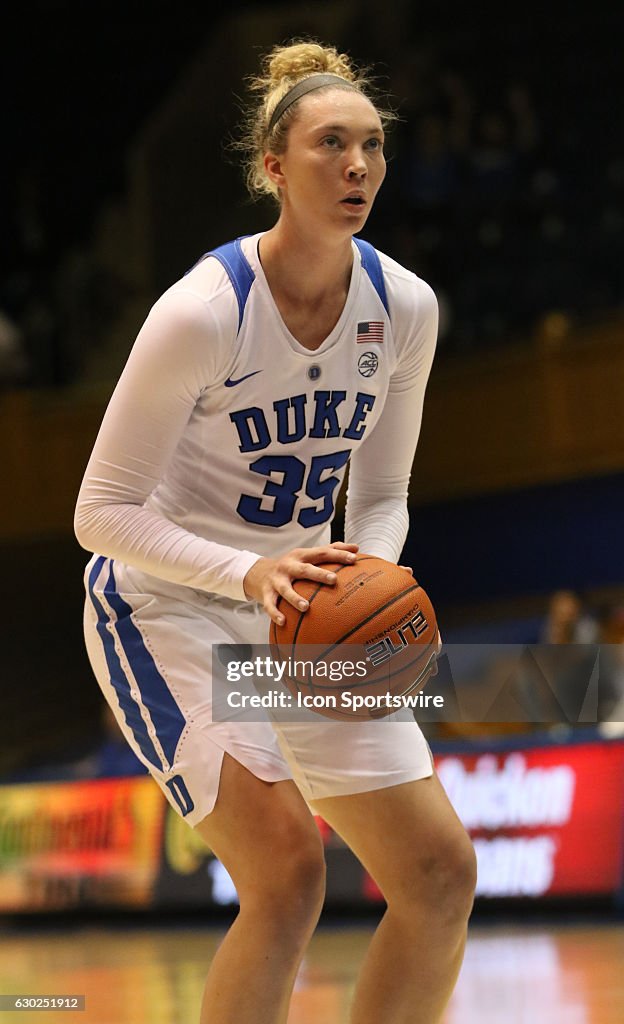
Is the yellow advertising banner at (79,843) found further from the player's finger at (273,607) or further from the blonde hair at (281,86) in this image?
the player's finger at (273,607)

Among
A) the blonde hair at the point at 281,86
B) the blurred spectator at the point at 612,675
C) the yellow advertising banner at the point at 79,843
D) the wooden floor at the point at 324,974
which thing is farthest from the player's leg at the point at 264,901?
the yellow advertising banner at the point at 79,843

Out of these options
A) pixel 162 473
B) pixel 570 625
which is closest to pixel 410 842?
pixel 162 473

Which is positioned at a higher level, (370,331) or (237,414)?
(370,331)

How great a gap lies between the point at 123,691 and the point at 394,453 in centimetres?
76

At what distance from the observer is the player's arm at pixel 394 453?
288cm

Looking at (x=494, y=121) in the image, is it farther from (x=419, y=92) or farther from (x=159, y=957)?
(x=159, y=957)

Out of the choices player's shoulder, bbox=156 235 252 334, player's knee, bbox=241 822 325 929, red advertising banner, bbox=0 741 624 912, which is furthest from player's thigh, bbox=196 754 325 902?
red advertising banner, bbox=0 741 624 912

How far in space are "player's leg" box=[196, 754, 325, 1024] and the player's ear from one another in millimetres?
1123

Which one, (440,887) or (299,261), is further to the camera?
(299,261)

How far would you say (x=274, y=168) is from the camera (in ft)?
8.88

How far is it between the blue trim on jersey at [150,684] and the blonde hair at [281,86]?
0.89 m

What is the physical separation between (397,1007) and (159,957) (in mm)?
4073

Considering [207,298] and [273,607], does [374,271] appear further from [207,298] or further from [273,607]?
[273,607]

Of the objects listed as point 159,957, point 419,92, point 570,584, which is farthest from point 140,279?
point 159,957
